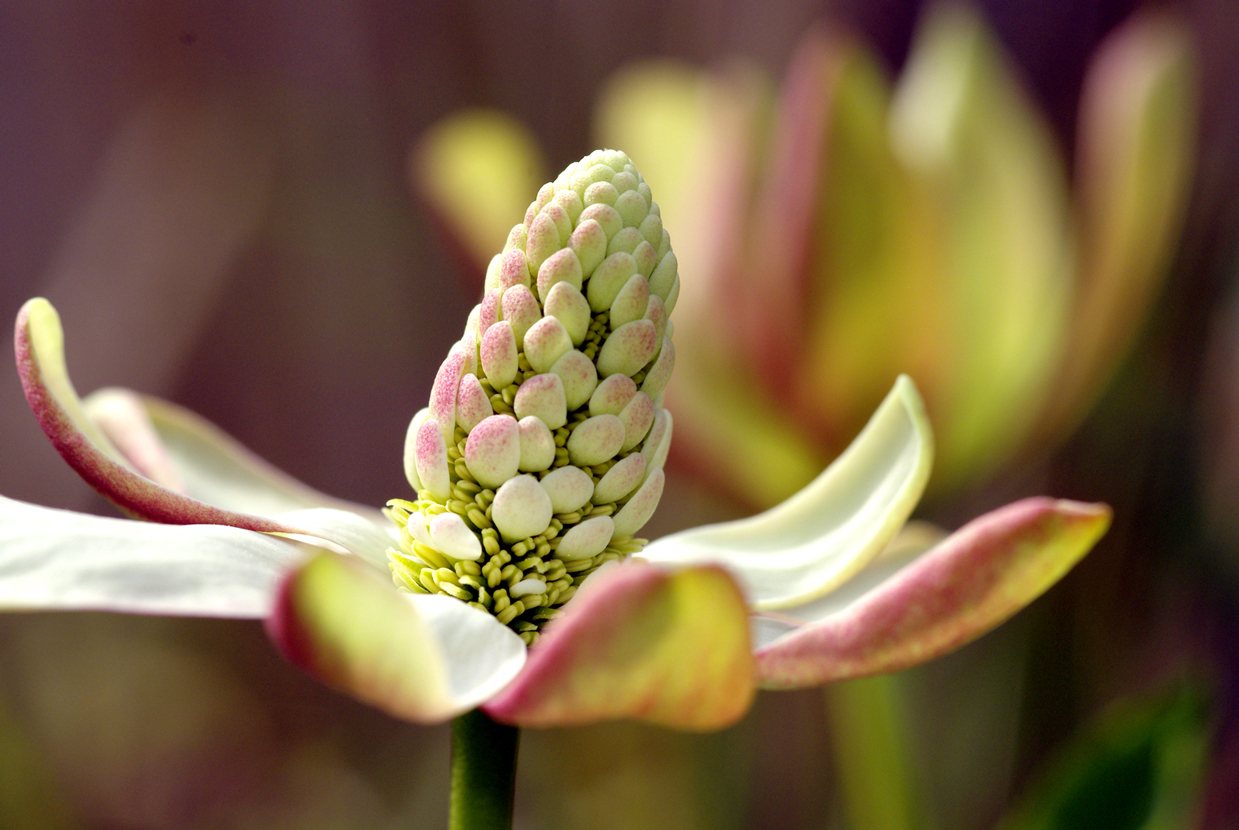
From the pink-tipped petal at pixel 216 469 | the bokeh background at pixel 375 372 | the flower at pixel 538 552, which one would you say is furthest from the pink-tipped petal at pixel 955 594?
the bokeh background at pixel 375 372

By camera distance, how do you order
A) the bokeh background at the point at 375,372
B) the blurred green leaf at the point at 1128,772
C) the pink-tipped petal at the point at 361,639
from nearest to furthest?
the pink-tipped petal at the point at 361,639 → the blurred green leaf at the point at 1128,772 → the bokeh background at the point at 375,372

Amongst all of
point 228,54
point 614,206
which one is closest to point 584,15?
point 228,54

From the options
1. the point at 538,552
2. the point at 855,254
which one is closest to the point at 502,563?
the point at 538,552

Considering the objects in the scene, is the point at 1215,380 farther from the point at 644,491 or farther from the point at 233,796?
the point at 233,796

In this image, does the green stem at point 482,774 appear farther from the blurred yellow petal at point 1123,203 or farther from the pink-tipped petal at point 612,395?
the blurred yellow petal at point 1123,203

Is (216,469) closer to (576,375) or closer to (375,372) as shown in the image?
(576,375)

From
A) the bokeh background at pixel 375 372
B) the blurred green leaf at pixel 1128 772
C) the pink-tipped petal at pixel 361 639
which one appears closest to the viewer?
the pink-tipped petal at pixel 361 639

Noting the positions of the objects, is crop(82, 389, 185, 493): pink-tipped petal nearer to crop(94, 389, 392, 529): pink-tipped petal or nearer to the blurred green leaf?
crop(94, 389, 392, 529): pink-tipped petal
